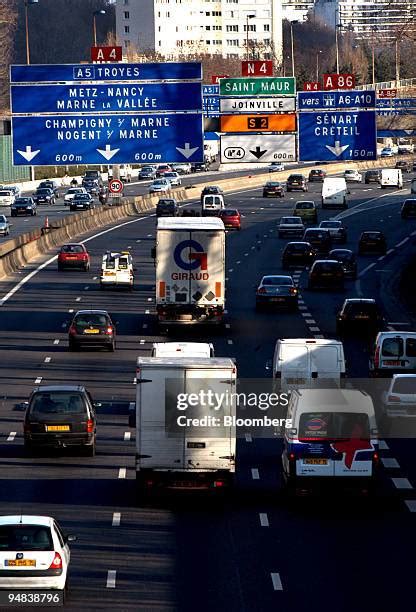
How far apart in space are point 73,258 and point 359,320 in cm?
2787

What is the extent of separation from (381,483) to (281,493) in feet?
8.28

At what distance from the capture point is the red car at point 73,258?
283 ft

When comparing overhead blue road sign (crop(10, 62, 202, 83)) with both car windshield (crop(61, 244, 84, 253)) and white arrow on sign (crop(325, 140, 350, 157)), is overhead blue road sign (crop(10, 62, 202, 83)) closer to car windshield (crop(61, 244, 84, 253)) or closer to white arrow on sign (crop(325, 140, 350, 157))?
white arrow on sign (crop(325, 140, 350, 157))

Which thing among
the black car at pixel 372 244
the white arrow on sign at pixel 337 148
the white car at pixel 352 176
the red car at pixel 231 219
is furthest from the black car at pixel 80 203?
the white arrow on sign at pixel 337 148

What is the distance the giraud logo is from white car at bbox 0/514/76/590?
124 feet

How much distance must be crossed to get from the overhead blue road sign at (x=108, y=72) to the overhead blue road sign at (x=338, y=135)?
5301 millimetres

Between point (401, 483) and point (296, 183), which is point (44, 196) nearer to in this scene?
point (296, 183)

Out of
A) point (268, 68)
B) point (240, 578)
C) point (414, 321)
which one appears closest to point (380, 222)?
point (414, 321)

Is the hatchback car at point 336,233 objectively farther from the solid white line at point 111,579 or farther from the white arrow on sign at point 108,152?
the solid white line at point 111,579

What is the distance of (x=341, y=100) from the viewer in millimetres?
55188

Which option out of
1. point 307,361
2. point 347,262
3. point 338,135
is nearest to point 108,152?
point 338,135

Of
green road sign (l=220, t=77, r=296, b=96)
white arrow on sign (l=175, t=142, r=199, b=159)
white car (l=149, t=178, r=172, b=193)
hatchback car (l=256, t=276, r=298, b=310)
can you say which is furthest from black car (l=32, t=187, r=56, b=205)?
white arrow on sign (l=175, t=142, r=199, b=159)

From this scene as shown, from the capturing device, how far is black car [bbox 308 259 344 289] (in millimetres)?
78750

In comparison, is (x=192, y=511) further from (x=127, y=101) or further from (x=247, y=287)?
(x=247, y=287)
